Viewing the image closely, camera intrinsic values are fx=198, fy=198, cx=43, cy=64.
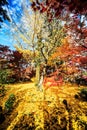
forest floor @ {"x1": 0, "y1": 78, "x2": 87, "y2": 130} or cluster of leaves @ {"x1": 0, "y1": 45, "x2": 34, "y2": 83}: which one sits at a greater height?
cluster of leaves @ {"x1": 0, "y1": 45, "x2": 34, "y2": 83}

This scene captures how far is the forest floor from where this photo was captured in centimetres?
831

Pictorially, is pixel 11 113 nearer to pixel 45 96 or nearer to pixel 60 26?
pixel 45 96

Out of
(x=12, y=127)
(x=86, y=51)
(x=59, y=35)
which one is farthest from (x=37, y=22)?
(x=12, y=127)

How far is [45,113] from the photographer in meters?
9.60

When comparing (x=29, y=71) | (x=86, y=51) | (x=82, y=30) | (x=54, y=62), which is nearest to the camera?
(x=82, y=30)

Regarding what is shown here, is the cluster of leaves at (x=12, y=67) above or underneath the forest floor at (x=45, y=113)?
above

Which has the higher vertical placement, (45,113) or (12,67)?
(12,67)

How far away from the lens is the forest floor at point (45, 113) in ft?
27.3

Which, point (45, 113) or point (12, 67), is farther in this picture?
point (12, 67)

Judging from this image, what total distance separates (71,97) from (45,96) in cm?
167

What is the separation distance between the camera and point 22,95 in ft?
41.5

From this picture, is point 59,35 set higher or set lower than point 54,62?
higher

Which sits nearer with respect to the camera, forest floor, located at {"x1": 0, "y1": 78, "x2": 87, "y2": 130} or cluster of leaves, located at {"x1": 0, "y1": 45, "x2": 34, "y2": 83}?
forest floor, located at {"x1": 0, "y1": 78, "x2": 87, "y2": 130}

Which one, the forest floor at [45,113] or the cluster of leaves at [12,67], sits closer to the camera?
the forest floor at [45,113]
